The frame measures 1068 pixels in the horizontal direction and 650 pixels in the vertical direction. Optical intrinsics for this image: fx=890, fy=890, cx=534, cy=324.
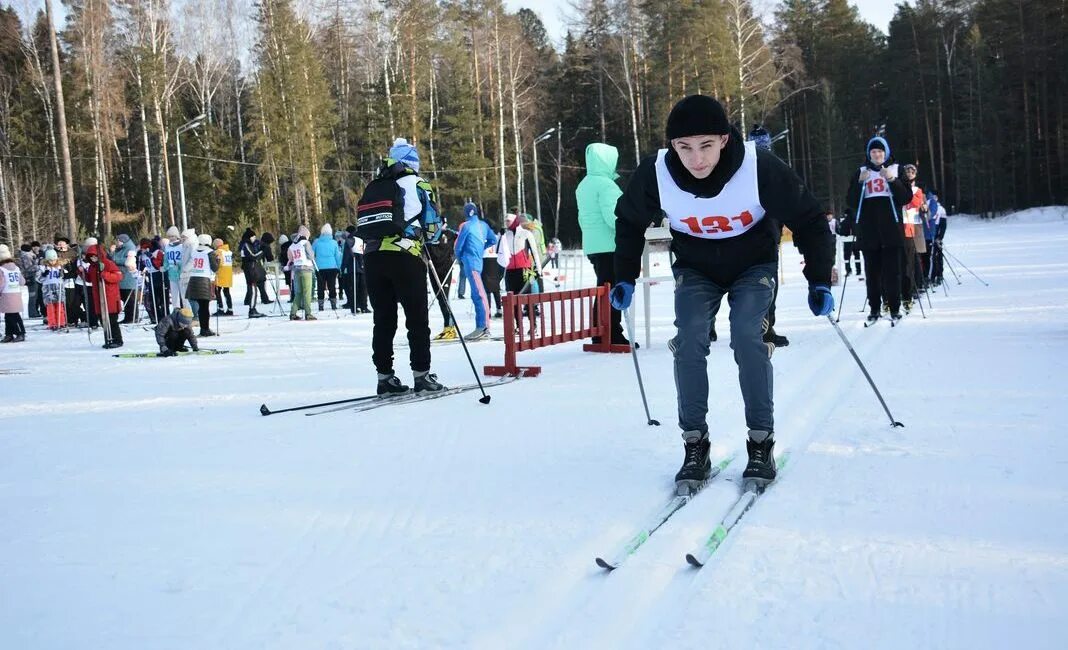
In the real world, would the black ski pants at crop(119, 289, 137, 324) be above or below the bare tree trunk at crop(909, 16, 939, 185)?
below

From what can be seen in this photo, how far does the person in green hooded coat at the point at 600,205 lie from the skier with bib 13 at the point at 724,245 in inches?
168

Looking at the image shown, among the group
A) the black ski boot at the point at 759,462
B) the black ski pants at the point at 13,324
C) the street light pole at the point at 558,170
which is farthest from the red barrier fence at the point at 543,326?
the street light pole at the point at 558,170

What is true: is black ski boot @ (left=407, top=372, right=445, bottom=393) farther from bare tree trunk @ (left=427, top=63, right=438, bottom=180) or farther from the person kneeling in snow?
bare tree trunk @ (left=427, top=63, right=438, bottom=180)

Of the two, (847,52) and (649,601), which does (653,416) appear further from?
(847,52)

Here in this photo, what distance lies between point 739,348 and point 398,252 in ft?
10.2

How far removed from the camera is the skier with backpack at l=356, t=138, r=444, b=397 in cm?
610

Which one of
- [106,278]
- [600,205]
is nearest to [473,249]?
[600,205]

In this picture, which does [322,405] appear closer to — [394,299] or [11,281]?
[394,299]

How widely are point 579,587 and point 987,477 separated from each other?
1898 mm

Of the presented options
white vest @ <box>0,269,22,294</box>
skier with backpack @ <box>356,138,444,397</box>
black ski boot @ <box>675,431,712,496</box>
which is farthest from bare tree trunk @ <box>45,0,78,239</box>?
black ski boot @ <box>675,431,712,496</box>

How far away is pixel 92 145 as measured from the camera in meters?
38.1

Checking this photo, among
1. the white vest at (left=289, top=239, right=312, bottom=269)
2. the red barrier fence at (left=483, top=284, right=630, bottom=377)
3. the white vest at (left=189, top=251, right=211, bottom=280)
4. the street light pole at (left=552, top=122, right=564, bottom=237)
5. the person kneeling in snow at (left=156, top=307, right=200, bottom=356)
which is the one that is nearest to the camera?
the red barrier fence at (left=483, top=284, right=630, bottom=377)

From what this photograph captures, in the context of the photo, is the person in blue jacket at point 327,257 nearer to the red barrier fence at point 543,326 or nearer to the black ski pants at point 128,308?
the black ski pants at point 128,308

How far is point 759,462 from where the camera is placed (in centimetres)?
357
